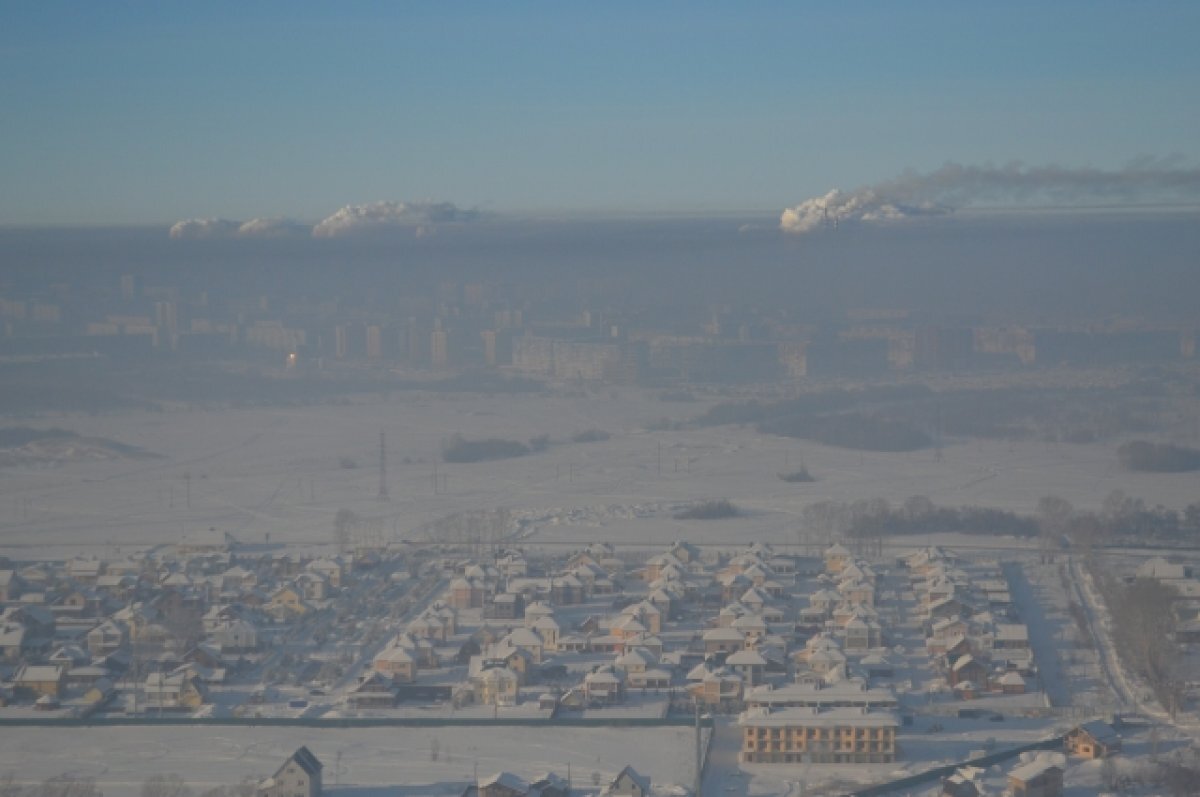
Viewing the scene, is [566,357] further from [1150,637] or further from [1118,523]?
[1150,637]

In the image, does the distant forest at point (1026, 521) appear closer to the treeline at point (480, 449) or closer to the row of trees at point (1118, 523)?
the row of trees at point (1118, 523)

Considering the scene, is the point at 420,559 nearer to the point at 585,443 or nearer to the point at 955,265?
the point at 585,443

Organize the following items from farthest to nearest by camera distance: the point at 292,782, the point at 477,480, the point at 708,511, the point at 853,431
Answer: the point at 853,431
the point at 477,480
the point at 708,511
the point at 292,782

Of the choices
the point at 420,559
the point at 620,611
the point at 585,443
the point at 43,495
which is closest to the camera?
the point at 620,611

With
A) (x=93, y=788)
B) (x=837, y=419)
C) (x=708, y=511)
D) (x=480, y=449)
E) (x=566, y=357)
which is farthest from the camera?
(x=566, y=357)

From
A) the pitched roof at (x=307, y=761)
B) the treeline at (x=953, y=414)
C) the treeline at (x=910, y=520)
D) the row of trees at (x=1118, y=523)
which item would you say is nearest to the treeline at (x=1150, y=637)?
the row of trees at (x=1118, y=523)

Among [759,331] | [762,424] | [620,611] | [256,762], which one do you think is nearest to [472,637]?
[620,611]

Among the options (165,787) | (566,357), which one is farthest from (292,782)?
(566,357)
